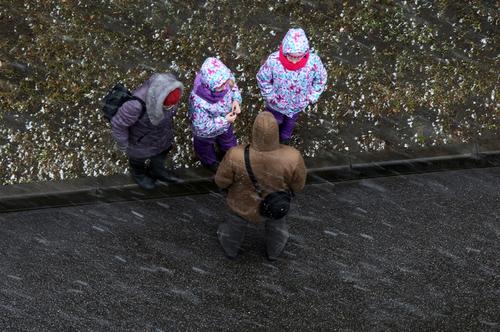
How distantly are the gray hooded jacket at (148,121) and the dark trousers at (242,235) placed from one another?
847 millimetres

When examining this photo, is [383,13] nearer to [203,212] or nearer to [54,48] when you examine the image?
[203,212]

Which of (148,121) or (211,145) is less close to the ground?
(148,121)

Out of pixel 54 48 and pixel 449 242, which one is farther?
pixel 54 48

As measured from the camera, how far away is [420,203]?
5.56 meters

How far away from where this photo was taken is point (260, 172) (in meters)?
4.16

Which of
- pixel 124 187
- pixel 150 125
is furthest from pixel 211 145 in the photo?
pixel 124 187

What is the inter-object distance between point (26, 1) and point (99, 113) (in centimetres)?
151

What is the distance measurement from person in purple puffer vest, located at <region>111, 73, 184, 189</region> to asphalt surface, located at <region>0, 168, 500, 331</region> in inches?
17.8

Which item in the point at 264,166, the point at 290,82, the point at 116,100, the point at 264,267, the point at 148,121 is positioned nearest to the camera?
the point at 264,166

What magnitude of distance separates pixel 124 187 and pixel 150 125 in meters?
1.16

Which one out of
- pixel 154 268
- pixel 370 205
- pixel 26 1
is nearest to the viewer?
pixel 154 268

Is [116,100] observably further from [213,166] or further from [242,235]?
[242,235]

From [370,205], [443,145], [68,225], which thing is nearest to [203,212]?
[68,225]

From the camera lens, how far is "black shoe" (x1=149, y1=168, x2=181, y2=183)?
5.27m
